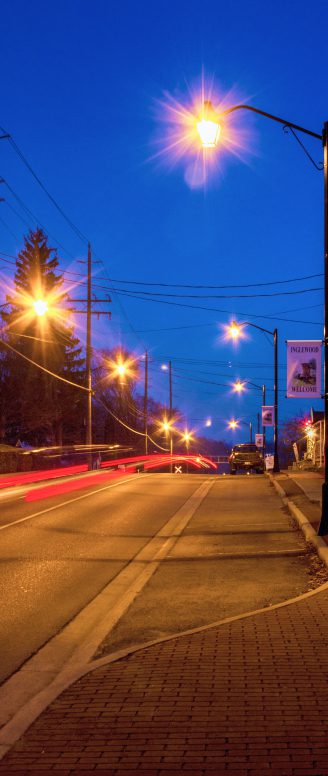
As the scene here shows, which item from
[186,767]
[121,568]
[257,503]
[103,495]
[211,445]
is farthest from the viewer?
[211,445]

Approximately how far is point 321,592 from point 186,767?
15.0 feet

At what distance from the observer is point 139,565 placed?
11039 mm

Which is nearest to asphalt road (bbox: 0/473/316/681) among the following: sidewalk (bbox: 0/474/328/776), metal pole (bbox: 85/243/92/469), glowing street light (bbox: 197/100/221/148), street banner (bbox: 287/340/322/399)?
sidewalk (bbox: 0/474/328/776)

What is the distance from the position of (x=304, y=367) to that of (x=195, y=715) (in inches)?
636

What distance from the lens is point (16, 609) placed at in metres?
8.26

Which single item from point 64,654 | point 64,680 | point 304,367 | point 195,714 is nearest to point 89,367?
point 304,367

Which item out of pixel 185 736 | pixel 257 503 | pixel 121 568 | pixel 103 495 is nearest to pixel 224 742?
pixel 185 736

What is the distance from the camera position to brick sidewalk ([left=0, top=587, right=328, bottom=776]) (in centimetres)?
394

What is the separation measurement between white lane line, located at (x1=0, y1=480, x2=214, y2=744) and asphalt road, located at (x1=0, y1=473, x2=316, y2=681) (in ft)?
0.20

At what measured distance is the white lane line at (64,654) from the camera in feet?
15.9

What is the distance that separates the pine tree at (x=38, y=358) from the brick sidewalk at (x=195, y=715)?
45670 mm

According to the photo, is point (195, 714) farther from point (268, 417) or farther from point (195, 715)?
point (268, 417)

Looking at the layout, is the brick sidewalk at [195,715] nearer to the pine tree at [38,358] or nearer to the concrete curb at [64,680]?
the concrete curb at [64,680]

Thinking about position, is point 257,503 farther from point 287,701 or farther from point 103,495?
point 287,701
